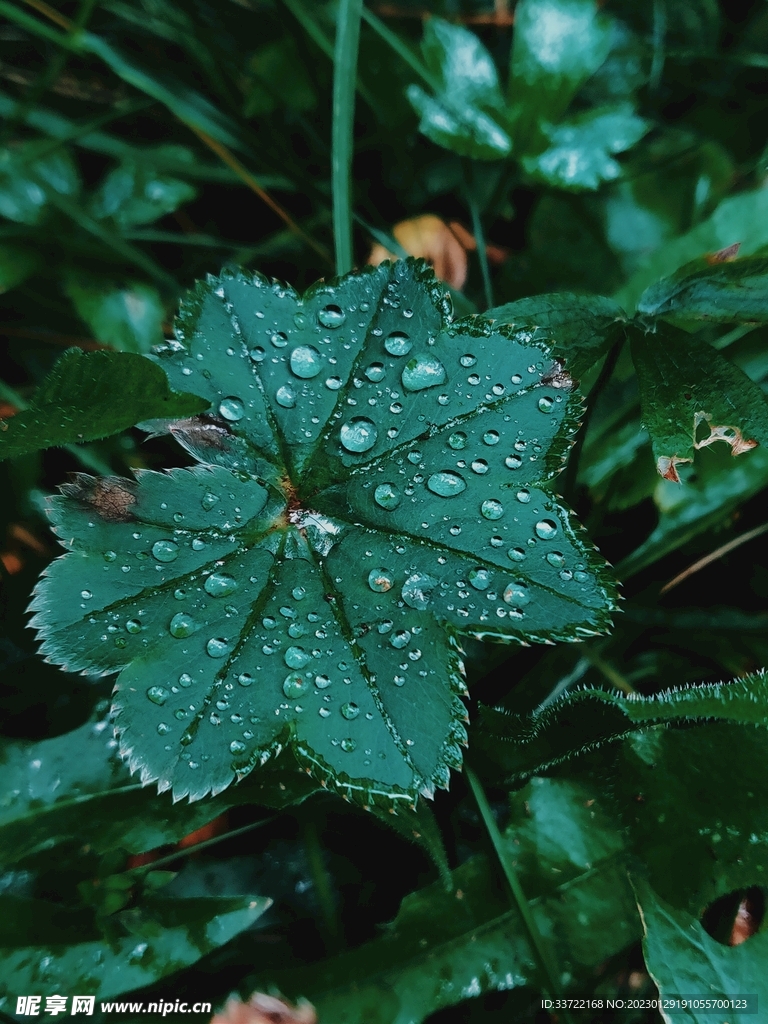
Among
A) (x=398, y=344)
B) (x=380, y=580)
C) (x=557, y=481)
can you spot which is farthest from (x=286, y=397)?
(x=557, y=481)

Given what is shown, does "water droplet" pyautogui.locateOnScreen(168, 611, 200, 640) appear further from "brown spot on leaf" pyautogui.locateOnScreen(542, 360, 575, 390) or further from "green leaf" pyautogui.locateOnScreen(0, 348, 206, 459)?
"brown spot on leaf" pyautogui.locateOnScreen(542, 360, 575, 390)

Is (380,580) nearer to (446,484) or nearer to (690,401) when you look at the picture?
(446,484)

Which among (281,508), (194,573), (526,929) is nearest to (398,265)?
(281,508)

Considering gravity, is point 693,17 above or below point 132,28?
above

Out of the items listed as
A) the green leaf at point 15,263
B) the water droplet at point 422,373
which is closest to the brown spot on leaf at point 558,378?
the water droplet at point 422,373

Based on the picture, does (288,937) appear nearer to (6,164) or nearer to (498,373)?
(498,373)

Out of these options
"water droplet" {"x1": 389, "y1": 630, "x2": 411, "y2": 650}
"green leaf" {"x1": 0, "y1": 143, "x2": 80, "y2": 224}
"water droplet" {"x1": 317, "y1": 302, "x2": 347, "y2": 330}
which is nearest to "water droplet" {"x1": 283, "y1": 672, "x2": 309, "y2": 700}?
"water droplet" {"x1": 389, "y1": 630, "x2": 411, "y2": 650}

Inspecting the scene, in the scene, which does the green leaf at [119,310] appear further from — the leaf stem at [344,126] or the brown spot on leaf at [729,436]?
the brown spot on leaf at [729,436]
